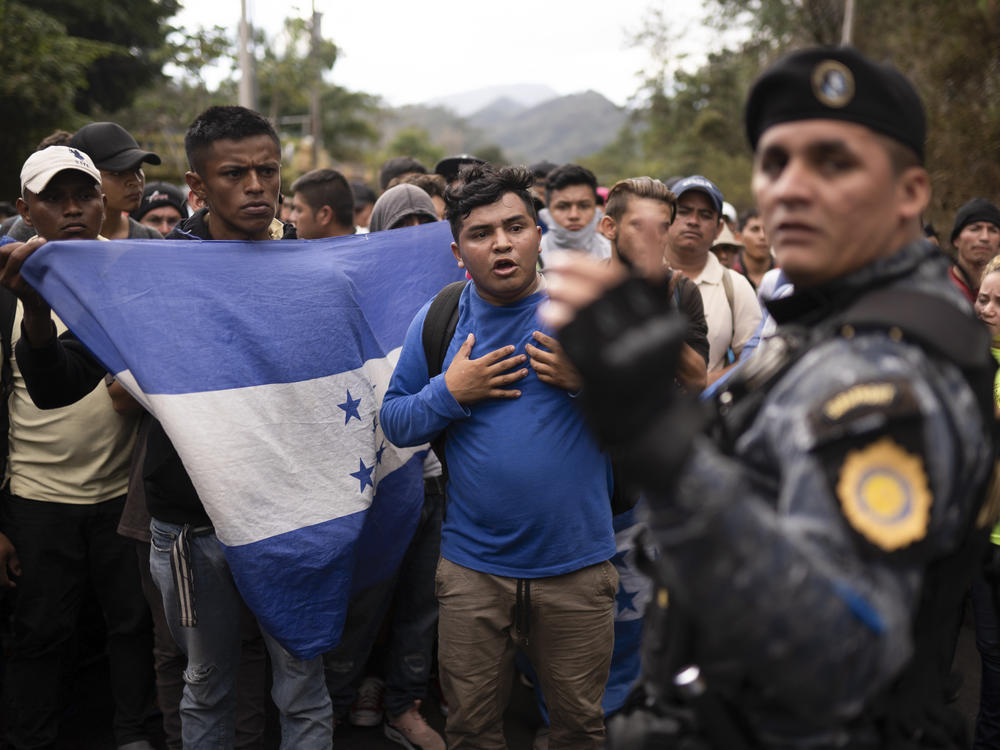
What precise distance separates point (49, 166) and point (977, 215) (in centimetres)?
566

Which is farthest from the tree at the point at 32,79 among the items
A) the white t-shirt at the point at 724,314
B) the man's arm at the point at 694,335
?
the man's arm at the point at 694,335

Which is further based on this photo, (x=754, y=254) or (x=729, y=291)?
(x=754, y=254)

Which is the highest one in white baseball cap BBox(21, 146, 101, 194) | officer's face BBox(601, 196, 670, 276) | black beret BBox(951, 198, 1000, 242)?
white baseball cap BBox(21, 146, 101, 194)

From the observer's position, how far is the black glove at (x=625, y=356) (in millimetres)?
1135

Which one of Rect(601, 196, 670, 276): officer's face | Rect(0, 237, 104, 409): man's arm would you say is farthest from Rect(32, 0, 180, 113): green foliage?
Rect(601, 196, 670, 276): officer's face

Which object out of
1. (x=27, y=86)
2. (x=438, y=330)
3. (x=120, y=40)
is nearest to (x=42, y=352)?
(x=438, y=330)

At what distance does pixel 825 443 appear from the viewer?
3.62 ft

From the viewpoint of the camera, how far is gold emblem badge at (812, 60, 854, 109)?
49.4 inches

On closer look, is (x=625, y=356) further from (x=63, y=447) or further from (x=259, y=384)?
(x=63, y=447)

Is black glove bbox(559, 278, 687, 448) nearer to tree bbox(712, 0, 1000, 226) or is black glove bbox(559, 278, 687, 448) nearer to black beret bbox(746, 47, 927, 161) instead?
black beret bbox(746, 47, 927, 161)

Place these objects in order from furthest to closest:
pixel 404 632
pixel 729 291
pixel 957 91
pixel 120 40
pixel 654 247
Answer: pixel 120 40 → pixel 957 91 → pixel 729 291 → pixel 404 632 → pixel 654 247

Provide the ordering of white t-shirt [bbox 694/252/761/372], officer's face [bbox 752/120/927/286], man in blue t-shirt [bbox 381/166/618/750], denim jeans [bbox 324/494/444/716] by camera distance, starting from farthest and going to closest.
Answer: white t-shirt [bbox 694/252/761/372] < denim jeans [bbox 324/494/444/716] < man in blue t-shirt [bbox 381/166/618/750] < officer's face [bbox 752/120/927/286]

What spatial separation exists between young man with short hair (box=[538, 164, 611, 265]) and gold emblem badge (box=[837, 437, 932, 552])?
4.55 metres

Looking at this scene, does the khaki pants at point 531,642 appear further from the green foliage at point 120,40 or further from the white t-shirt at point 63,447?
the green foliage at point 120,40
